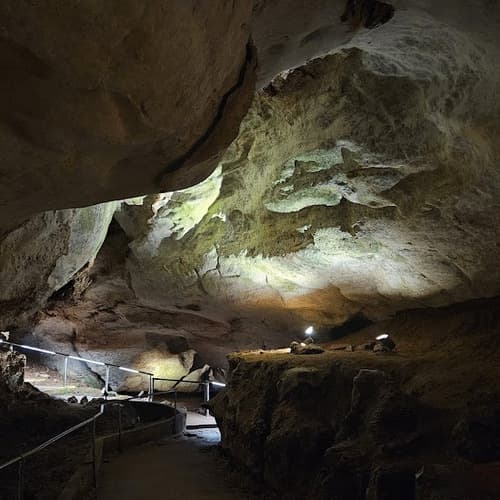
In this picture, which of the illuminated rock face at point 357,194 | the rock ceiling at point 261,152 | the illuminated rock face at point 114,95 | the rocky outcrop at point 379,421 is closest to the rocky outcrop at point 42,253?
the rock ceiling at point 261,152

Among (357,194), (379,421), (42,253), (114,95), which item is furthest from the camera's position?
(357,194)

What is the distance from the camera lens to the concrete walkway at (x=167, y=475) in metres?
6.19

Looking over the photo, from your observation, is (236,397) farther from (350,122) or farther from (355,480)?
(350,122)

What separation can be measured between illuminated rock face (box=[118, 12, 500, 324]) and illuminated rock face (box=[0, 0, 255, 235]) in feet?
7.70

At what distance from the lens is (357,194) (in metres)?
7.22

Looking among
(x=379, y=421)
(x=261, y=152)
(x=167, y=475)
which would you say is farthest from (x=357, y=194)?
(x=167, y=475)

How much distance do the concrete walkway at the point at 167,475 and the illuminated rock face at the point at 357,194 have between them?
3.65 meters

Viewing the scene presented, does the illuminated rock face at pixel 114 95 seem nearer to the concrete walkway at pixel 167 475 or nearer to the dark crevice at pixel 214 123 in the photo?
the dark crevice at pixel 214 123

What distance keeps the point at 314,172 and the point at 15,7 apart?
5.67 m

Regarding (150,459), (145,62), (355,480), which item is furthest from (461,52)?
(150,459)

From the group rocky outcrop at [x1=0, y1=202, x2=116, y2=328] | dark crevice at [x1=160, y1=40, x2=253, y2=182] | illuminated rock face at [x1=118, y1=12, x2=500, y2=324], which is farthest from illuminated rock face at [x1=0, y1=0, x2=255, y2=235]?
rocky outcrop at [x1=0, y1=202, x2=116, y2=328]

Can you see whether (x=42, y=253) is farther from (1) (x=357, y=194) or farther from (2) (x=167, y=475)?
(1) (x=357, y=194)

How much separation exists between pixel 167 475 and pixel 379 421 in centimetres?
381

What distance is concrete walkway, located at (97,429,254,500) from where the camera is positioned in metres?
6.19
